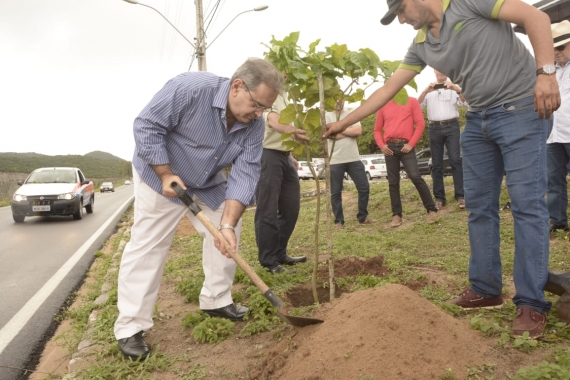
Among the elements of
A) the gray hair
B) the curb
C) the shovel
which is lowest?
the curb

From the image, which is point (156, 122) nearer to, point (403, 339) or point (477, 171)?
point (403, 339)

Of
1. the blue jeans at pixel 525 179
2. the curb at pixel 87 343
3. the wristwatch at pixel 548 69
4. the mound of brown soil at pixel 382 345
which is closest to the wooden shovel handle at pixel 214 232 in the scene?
the mound of brown soil at pixel 382 345

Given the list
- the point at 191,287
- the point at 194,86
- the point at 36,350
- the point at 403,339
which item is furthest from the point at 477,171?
the point at 36,350

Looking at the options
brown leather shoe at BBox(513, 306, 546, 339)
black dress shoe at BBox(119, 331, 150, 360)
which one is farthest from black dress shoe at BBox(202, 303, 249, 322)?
brown leather shoe at BBox(513, 306, 546, 339)

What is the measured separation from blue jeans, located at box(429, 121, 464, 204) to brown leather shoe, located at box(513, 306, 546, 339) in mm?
4754

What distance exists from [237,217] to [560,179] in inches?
171

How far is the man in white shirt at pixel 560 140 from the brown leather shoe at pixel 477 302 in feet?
8.86

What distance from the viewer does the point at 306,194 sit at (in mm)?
15484

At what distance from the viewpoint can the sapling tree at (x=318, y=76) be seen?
125 inches

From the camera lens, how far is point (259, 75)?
9.41 feet

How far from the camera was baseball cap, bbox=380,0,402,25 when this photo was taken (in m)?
2.89

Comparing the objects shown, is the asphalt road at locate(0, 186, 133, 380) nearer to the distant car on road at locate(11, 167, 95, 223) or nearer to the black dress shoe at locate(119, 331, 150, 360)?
the distant car on road at locate(11, 167, 95, 223)

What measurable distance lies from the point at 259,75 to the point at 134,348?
6.09 ft

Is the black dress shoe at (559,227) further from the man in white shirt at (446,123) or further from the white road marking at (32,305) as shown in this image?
the white road marking at (32,305)
